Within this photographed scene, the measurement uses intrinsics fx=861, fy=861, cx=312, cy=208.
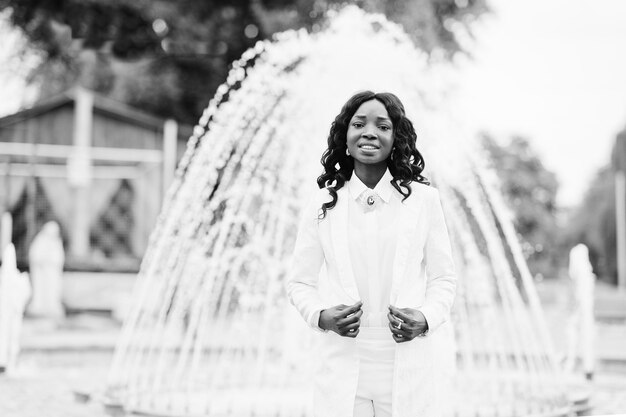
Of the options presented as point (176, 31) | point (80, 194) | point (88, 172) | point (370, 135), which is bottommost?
point (370, 135)

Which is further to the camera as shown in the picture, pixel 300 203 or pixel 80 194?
pixel 80 194

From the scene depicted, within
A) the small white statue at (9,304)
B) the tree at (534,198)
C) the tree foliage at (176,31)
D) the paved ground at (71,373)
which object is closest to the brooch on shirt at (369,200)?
the paved ground at (71,373)

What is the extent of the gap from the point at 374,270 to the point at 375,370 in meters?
0.28

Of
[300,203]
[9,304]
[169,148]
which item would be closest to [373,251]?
[300,203]

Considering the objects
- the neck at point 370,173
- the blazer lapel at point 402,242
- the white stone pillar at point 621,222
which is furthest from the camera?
the white stone pillar at point 621,222

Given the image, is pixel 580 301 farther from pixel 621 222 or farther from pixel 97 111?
pixel 621 222

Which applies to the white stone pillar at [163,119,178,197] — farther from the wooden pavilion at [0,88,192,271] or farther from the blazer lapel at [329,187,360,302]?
the blazer lapel at [329,187,360,302]

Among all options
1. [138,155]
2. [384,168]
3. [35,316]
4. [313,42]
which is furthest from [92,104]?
[384,168]

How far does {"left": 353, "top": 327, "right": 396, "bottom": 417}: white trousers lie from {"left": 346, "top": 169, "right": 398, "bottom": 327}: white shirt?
0.03 meters

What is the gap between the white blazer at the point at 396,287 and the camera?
2406mm

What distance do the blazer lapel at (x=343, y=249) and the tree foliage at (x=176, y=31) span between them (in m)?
14.7

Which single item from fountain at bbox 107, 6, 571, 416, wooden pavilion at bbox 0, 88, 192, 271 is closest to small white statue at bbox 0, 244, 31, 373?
fountain at bbox 107, 6, 571, 416

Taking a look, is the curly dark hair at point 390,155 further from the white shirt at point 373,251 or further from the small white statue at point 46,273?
the small white statue at point 46,273

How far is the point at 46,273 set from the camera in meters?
15.6
